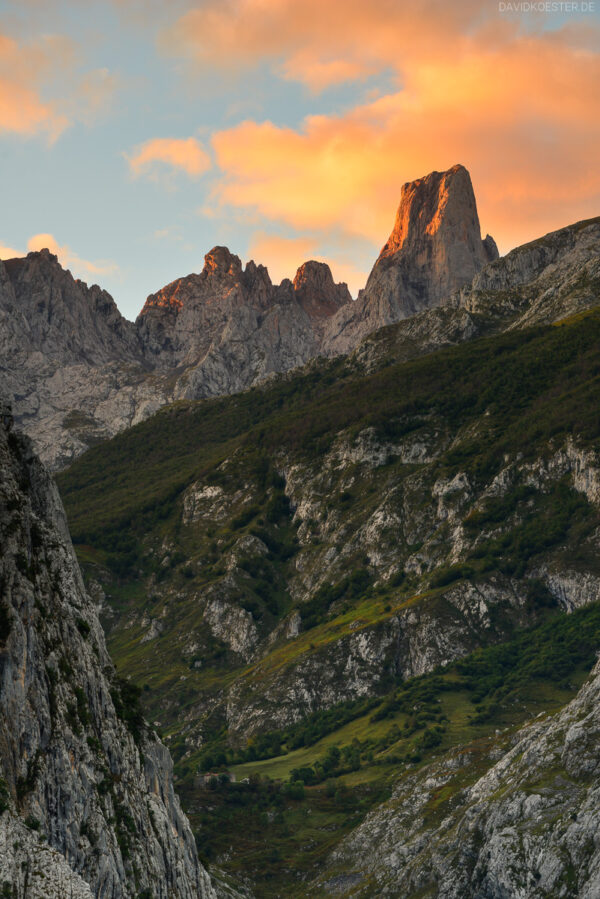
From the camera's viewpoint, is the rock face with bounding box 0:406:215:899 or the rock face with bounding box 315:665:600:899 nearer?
the rock face with bounding box 0:406:215:899

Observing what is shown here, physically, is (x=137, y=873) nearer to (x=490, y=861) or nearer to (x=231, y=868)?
(x=490, y=861)

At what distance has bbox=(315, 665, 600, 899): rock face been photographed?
4729 inches

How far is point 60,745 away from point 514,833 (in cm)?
7612

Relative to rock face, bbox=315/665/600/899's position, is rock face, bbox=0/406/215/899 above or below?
above

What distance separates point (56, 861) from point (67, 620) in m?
27.7

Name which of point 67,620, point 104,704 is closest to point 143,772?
point 104,704

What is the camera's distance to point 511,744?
179 meters

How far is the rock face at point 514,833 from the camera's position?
120 meters

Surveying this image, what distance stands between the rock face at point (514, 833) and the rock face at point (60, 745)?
4452 cm

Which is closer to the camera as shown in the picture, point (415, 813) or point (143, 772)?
point (143, 772)

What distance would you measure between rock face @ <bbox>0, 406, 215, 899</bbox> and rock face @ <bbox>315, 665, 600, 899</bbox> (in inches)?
1753

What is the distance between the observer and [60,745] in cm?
7456

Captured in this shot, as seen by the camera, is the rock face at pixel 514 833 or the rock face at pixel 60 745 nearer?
the rock face at pixel 60 745

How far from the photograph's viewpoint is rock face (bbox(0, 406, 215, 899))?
64.4 m
